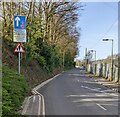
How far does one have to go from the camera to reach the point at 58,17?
48.5 metres

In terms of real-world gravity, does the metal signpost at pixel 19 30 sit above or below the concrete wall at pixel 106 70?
above

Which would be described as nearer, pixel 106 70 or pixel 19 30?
pixel 19 30

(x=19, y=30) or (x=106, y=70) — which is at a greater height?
(x=19, y=30)

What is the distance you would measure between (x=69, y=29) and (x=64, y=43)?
12.5 m

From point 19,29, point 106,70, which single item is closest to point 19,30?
point 19,29

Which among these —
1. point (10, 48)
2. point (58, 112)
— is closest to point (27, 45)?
point (10, 48)

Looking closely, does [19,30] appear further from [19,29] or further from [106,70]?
[106,70]

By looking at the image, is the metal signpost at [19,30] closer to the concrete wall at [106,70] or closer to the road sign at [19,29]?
the road sign at [19,29]

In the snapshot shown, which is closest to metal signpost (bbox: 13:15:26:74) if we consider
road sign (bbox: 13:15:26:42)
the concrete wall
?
road sign (bbox: 13:15:26:42)

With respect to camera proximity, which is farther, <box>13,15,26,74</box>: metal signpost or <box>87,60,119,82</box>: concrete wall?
<box>87,60,119,82</box>: concrete wall

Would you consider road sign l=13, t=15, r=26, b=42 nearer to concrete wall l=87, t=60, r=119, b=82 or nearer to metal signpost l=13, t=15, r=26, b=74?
metal signpost l=13, t=15, r=26, b=74

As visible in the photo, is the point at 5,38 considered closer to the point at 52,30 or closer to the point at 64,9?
the point at 64,9

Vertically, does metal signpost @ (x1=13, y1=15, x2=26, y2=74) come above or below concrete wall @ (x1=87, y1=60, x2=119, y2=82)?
above

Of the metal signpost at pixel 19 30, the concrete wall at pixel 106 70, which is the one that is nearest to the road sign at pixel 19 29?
the metal signpost at pixel 19 30
